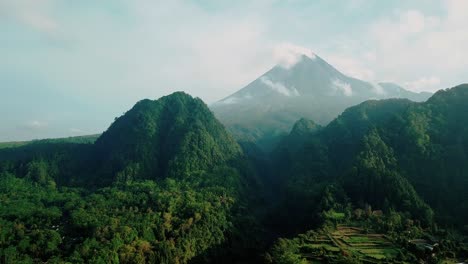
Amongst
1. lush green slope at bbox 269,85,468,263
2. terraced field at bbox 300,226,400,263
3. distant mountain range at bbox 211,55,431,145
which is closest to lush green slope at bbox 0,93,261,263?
lush green slope at bbox 269,85,468,263

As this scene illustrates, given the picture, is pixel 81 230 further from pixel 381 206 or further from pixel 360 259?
pixel 381 206

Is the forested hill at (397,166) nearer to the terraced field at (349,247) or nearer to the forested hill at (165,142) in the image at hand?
the terraced field at (349,247)

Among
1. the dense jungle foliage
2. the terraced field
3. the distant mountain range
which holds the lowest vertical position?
the terraced field

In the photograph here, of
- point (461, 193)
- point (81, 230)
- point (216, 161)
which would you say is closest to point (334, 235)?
point (461, 193)

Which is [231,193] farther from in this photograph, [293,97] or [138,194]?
[293,97]

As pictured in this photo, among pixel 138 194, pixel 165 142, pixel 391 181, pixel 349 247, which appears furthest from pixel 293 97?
pixel 349 247

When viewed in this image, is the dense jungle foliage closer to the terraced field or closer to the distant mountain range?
the terraced field
